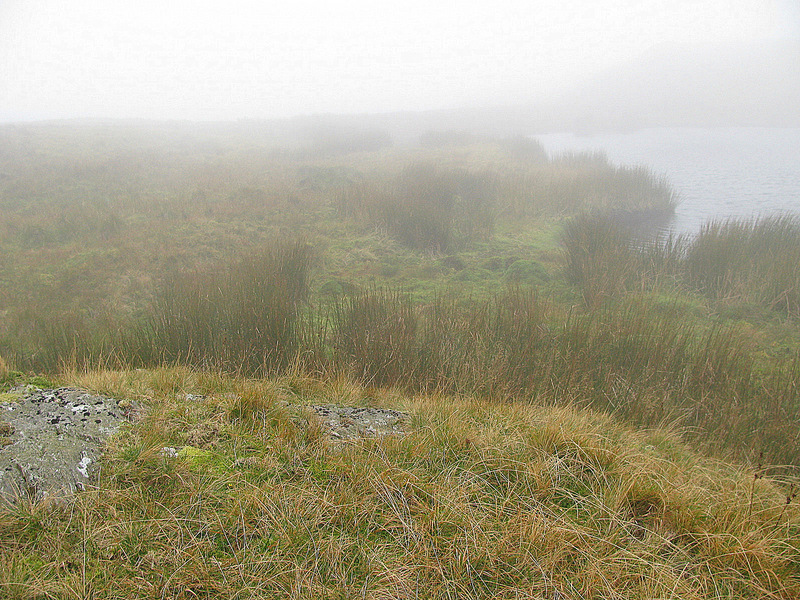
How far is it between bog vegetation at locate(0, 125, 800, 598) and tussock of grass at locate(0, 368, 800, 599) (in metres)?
0.01

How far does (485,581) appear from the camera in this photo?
1.54m

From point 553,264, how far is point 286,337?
6.47m

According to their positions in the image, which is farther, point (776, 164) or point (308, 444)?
point (776, 164)

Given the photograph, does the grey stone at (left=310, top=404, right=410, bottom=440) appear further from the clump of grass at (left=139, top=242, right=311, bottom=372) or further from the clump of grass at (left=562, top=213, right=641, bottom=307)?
the clump of grass at (left=562, top=213, right=641, bottom=307)

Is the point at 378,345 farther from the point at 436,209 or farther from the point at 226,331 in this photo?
the point at 436,209

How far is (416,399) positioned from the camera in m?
3.31

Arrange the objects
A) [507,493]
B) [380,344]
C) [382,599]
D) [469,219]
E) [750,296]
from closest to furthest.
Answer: [382,599]
[507,493]
[380,344]
[750,296]
[469,219]

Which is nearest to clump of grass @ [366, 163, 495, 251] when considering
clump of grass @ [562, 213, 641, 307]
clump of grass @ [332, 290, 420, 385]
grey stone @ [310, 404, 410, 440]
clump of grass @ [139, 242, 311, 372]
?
clump of grass @ [562, 213, 641, 307]

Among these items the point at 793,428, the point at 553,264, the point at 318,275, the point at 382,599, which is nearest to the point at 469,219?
the point at 553,264

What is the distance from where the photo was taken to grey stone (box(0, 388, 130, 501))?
1757 mm

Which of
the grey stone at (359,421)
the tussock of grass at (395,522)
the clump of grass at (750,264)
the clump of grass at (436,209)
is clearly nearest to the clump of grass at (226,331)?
the grey stone at (359,421)

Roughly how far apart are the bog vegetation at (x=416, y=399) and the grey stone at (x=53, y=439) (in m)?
0.13

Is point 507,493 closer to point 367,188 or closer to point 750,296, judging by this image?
point 750,296

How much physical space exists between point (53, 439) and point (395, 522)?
5.58ft
